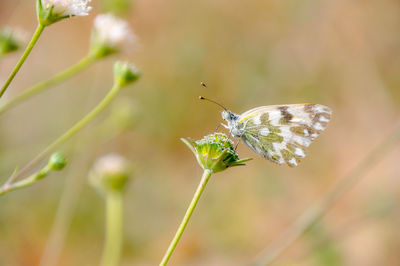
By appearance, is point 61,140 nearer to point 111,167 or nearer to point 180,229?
point 180,229

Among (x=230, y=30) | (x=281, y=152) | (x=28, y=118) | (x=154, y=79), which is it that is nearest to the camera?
(x=281, y=152)

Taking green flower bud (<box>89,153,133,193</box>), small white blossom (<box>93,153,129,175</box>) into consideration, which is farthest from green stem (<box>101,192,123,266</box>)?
small white blossom (<box>93,153,129,175</box>)

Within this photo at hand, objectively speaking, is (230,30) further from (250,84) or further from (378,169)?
(378,169)

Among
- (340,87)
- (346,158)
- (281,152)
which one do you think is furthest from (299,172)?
(281,152)

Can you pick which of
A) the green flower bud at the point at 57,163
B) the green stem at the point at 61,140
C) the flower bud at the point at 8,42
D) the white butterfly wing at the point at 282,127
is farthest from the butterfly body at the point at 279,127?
the flower bud at the point at 8,42

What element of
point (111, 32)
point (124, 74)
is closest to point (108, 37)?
point (111, 32)

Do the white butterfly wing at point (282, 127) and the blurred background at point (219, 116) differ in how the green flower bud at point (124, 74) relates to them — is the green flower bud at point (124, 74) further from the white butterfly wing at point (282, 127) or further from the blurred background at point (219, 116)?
the blurred background at point (219, 116)

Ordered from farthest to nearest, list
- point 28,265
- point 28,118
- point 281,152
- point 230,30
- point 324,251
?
point 230,30 → point 28,118 → point 28,265 → point 324,251 → point 281,152

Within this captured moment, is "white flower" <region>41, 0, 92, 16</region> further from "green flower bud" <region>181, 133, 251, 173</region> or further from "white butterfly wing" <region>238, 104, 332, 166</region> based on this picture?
"white butterfly wing" <region>238, 104, 332, 166</region>
